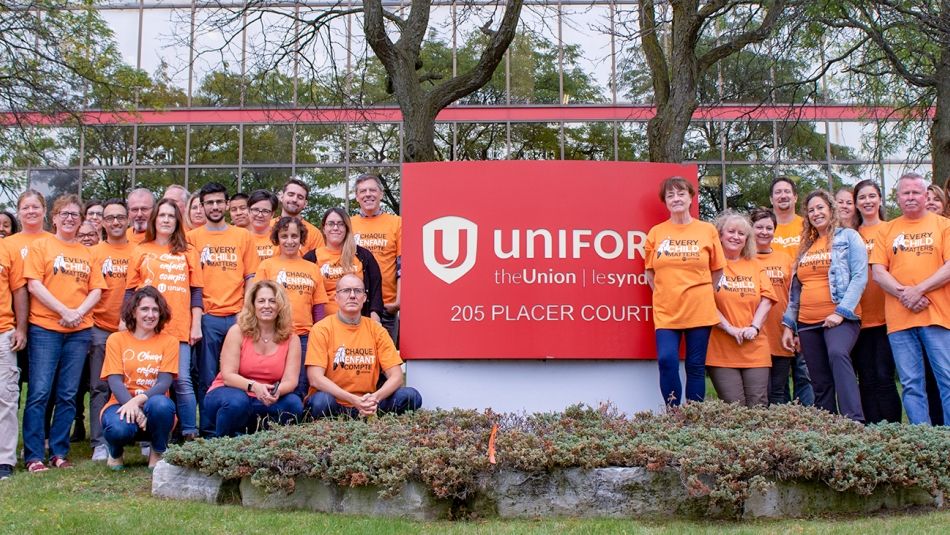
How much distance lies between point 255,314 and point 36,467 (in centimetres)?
183

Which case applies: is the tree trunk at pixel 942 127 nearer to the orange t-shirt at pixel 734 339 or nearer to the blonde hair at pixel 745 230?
the blonde hair at pixel 745 230

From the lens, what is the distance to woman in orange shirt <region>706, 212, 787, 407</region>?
6.86 m

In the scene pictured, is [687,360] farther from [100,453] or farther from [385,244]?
[100,453]

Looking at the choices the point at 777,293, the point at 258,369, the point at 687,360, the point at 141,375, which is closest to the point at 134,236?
the point at 141,375

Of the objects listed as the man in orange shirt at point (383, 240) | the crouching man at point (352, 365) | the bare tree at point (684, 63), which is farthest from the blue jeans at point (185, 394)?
the bare tree at point (684, 63)

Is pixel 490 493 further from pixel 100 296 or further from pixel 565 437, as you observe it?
pixel 100 296

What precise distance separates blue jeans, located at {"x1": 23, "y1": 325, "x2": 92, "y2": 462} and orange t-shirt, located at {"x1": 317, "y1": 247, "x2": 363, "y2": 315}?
68.6 inches

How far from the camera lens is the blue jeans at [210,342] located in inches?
279

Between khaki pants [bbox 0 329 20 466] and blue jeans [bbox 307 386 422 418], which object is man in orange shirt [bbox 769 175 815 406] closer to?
blue jeans [bbox 307 386 422 418]

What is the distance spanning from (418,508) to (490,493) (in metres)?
0.39

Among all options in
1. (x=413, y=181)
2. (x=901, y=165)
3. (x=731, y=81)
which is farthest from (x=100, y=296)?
(x=901, y=165)

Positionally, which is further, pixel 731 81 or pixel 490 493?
pixel 731 81

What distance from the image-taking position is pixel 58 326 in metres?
6.64

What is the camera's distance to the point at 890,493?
5.12 meters
